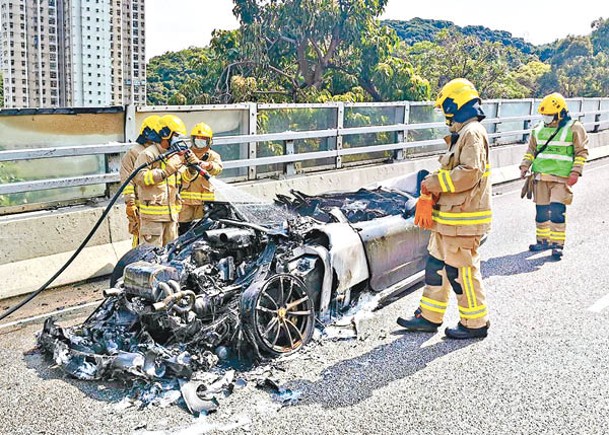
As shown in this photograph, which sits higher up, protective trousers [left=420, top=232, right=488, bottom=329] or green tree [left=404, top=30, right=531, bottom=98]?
green tree [left=404, top=30, right=531, bottom=98]

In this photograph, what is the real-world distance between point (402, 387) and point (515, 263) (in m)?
3.91

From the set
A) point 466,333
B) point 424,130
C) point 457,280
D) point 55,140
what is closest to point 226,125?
point 55,140

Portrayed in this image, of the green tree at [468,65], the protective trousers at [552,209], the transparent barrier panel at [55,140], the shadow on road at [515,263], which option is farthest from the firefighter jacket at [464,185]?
the green tree at [468,65]

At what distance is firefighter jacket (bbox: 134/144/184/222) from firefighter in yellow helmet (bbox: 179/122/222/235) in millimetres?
356

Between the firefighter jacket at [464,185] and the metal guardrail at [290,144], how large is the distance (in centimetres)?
374

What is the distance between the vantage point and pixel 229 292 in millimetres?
5129

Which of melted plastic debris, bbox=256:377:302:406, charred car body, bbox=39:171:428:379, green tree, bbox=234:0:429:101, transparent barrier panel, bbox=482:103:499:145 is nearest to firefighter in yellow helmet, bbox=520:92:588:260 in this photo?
charred car body, bbox=39:171:428:379

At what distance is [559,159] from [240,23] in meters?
16.9

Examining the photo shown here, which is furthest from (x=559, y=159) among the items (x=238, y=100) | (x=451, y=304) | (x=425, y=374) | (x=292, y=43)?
(x=292, y=43)

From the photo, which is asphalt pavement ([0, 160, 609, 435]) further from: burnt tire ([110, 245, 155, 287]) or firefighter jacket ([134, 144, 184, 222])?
firefighter jacket ([134, 144, 184, 222])

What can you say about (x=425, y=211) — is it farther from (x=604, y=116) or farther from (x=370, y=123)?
(x=604, y=116)

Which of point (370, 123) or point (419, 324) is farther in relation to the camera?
point (370, 123)

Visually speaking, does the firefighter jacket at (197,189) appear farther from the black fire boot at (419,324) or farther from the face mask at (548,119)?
the face mask at (548,119)

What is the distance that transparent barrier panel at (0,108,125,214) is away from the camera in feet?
22.7
